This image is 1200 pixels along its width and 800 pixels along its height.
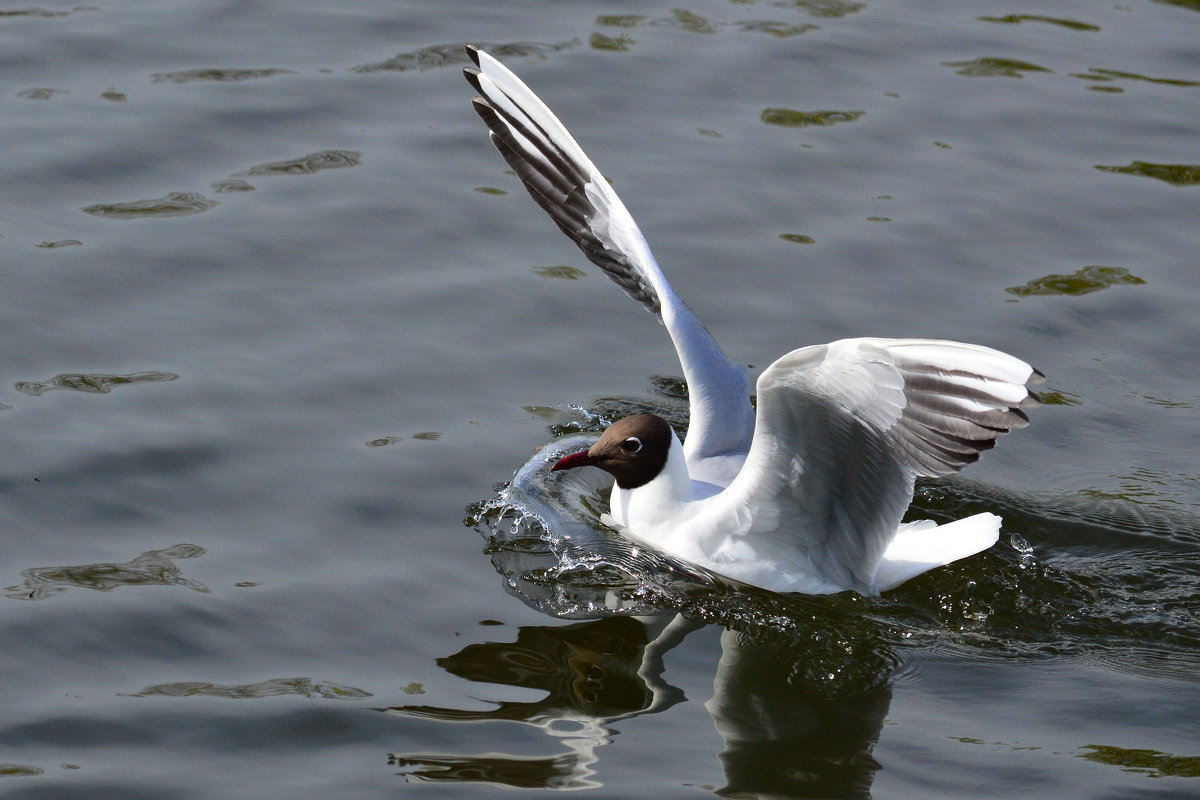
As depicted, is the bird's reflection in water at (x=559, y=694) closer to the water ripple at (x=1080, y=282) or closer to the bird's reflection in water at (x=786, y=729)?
the bird's reflection in water at (x=786, y=729)

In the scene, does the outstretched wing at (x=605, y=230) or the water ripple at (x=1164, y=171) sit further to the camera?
the water ripple at (x=1164, y=171)

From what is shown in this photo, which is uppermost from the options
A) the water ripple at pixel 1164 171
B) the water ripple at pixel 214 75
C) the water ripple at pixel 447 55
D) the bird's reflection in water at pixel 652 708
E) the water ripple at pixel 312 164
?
the water ripple at pixel 447 55

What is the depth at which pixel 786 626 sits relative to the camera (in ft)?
20.2

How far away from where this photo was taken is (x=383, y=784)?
16.3ft

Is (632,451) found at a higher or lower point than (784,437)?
lower

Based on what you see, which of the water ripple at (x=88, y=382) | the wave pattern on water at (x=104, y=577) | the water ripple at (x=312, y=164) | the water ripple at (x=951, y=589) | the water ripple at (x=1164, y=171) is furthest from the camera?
the water ripple at (x=1164, y=171)

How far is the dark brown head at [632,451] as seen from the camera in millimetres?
6664

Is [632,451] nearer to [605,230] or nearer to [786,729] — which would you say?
[605,230]

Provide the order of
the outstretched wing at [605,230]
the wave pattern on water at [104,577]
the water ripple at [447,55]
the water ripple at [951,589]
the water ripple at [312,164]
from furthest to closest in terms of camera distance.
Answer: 1. the water ripple at [447,55]
2. the water ripple at [312,164]
3. the outstretched wing at [605,230]
4. the water ripple at [951,589]
5. the wave pattern on water at [104,577]

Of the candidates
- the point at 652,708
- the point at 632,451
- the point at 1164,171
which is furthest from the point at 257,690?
the point at 1164,171

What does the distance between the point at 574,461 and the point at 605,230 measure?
1.34m

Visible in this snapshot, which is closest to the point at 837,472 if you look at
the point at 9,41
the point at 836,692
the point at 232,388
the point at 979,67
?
the point at 836,692

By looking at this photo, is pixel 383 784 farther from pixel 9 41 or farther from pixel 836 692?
pixel 9 41

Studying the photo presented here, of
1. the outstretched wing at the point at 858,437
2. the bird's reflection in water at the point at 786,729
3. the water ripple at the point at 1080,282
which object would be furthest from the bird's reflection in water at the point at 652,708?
the water ripple at the point at 1080,282
